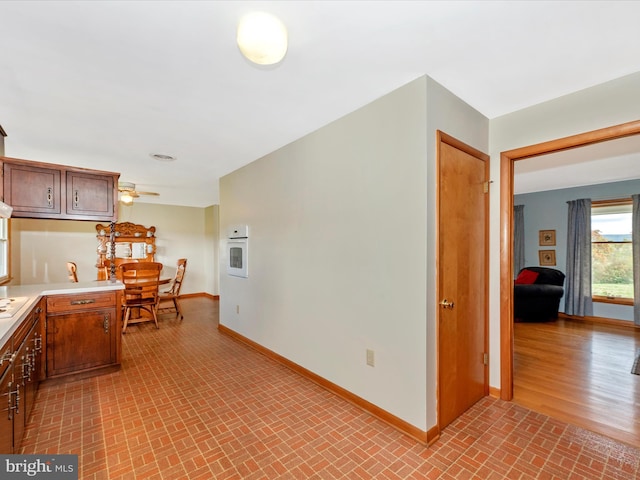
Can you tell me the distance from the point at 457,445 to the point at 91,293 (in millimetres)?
3452

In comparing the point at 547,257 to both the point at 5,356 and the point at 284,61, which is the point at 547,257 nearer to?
the point at 284,61

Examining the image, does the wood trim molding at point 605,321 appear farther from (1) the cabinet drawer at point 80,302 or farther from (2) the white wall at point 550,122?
(1) the cabinet drawer at point 80,302

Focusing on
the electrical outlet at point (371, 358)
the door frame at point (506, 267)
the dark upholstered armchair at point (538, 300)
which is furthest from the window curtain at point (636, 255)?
the electrical outlet at point (371, 358)

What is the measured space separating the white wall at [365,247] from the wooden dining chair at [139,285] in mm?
2214

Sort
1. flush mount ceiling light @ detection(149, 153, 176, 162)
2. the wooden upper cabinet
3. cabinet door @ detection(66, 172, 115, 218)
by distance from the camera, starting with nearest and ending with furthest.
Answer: the wooden upper cabinet
cabinet door @ detection(66, 172, 115, 218)
flush mount ceiling light @ detection(149, 153, 176, 162)

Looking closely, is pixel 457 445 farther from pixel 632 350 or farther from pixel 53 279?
pixel 53 279

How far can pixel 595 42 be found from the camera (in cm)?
163

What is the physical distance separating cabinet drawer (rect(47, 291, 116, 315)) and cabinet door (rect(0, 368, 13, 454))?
4.73 ft

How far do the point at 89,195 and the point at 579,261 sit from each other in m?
7.73

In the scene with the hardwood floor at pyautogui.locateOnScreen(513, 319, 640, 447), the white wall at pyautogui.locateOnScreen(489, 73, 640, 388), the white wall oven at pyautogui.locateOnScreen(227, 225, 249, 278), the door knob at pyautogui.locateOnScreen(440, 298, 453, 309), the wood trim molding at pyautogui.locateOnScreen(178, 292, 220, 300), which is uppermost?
the white wall at pyautogui.locateOnScreen(489, 73, 640, 388)

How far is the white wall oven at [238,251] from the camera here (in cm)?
390

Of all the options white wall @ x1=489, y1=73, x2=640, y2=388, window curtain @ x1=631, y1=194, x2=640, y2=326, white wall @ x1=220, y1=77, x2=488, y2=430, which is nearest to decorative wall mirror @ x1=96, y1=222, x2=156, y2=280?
white wall @ x1=220, y1=77, x2=488, y2=430

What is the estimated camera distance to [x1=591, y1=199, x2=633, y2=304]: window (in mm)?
5148

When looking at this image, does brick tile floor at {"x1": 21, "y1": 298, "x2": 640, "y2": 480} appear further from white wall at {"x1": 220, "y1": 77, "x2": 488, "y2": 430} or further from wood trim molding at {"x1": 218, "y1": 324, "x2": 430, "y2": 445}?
white wall at {"x1": 220, "y1": 77, "x2": 488, "y2": 430}
